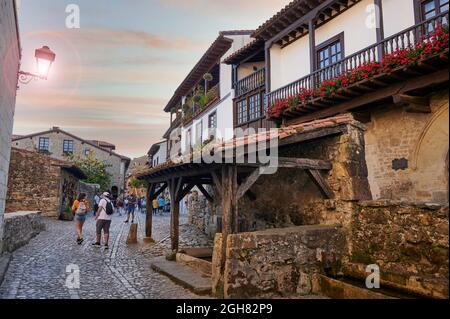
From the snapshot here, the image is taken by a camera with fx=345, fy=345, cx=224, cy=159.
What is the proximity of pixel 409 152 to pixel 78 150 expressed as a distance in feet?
117

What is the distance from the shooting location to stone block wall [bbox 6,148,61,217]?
16.9 meters

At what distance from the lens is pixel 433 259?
4.55 meters

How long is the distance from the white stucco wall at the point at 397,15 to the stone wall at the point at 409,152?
197 cm

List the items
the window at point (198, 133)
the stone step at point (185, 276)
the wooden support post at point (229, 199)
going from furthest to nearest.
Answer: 1. the window at point (198, 133)
2. the wooden support post at point (229, 199)
3. the stone step at point (185, 276)

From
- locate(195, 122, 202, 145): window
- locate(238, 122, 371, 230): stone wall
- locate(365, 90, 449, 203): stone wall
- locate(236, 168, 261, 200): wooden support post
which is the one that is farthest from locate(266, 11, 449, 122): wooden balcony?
locate(195, 122, 202, 145): window

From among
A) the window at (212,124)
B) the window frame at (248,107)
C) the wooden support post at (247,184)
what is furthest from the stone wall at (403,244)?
the window at (212,124)

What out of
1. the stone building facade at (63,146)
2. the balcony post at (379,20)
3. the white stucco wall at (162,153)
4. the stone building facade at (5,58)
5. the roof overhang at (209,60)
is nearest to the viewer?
the stone building facade at (5,58)

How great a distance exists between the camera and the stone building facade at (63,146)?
1437 inches

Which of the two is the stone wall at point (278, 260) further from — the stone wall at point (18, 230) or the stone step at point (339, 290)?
the stone wall at point (18, 230)

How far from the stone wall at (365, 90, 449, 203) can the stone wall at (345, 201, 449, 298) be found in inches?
117

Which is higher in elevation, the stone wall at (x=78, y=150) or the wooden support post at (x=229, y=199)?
the stone wall at (x=78, y=150)

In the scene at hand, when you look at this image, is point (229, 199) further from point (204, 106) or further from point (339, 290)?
point (204, 106)
